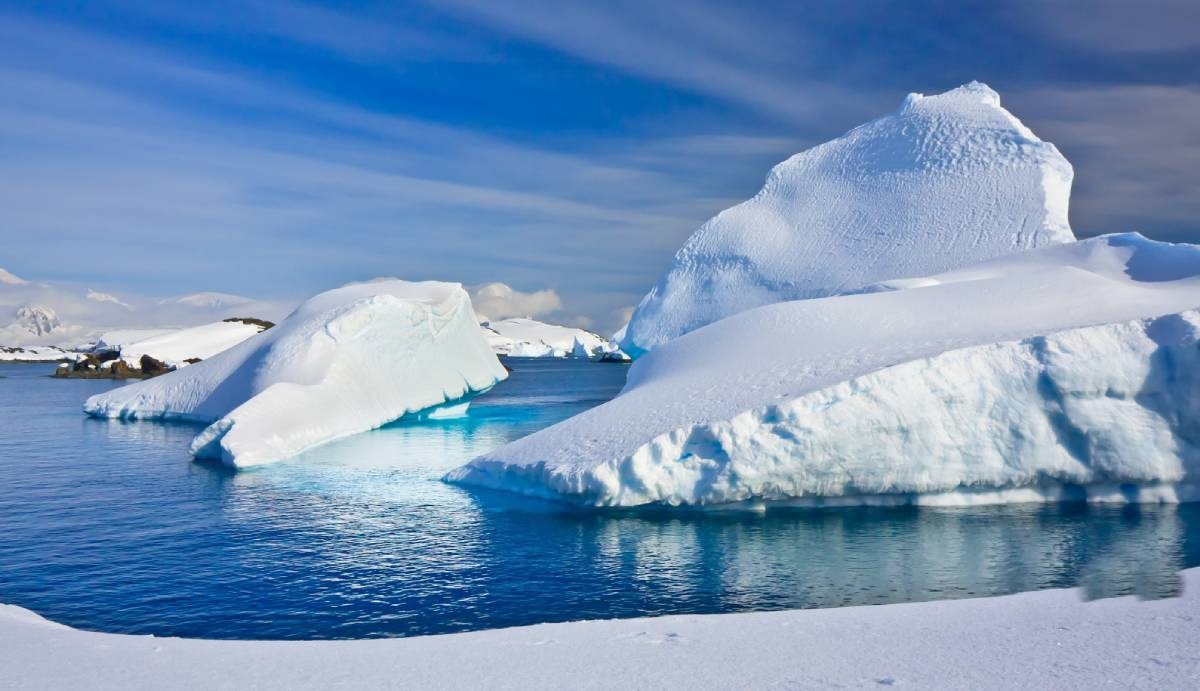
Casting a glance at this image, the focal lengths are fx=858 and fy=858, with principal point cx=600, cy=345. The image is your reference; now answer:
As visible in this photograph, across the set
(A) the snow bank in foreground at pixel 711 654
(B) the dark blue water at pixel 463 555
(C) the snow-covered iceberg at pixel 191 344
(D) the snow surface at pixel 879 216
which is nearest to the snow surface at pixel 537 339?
(C) the snow-covered iceberg at pixel 191 344

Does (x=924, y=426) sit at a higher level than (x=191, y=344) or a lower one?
lower

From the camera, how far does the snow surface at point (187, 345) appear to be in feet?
179

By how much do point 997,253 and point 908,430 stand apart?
53.6 ft

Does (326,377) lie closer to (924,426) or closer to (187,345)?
(924,426)

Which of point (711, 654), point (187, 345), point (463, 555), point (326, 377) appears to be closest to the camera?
point (711, 654)

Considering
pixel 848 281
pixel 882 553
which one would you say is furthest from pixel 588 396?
pixel 882 553

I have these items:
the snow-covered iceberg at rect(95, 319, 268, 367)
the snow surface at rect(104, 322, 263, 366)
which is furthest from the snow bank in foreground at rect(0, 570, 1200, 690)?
the snow surface at rect(104, 322, 263, 366)

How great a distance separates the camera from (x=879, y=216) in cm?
2941

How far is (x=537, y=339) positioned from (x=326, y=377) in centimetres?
13014

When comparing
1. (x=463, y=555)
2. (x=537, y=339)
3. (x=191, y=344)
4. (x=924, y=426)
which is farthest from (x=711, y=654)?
(x=537, y=339)

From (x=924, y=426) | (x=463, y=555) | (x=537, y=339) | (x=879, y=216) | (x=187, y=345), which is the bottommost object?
(x=463, y=555)

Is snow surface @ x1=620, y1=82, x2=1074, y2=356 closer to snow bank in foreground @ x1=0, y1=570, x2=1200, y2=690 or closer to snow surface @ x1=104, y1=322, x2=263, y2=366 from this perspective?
snow bank in foreground @ x1=0, y1=570, x2=1200, y2=690

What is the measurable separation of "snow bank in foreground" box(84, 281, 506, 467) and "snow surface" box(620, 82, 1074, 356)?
7661mm

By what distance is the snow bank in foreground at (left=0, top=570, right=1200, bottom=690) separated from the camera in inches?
209
